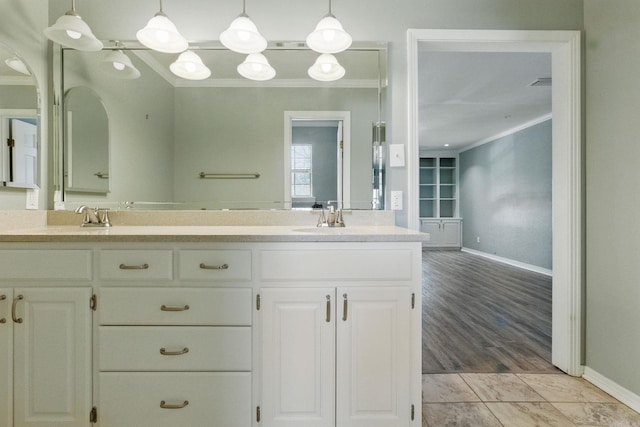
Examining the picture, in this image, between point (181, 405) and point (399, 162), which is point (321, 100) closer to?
point (399, 162)

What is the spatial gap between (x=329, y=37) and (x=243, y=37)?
1.48 feet

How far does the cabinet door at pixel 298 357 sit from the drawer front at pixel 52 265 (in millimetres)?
731

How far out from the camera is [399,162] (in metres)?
1.83

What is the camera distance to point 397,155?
1.84 metres

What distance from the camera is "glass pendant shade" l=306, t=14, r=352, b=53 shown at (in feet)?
5.32

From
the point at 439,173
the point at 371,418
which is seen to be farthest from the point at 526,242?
the point at 371,418

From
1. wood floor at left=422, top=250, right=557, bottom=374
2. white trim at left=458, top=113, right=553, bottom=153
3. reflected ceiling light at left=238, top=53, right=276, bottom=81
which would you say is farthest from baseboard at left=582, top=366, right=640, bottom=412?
white trim at left=458, top=113, right=553, bottom=153

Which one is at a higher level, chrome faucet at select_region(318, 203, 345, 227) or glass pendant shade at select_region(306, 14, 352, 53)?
glass pendant shade at select_region(306, 14, 352, 53)

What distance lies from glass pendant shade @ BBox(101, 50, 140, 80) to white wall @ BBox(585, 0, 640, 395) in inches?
105

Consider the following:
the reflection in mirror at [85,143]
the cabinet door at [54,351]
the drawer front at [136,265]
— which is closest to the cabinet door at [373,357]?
the drawer front at [136,265]

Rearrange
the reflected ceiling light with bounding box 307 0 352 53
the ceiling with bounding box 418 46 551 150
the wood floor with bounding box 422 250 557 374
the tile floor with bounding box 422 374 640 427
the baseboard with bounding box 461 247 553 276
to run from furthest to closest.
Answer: the baseboard with bounding box 461 247 553 276 → the ceiling with bounding box 418 46 551 150 → the wood floor with bounding box 422 250 557 374 → the reflected ceiling light with bounding box 307 0 352 53 → the tile floor with bounding box 422 374 640 427

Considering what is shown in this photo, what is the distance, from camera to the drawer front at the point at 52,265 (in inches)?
49.9

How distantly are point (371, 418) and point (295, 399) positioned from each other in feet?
1.06

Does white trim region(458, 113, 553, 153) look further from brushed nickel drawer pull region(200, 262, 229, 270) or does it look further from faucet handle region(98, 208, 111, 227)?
faucet handle region(98, 208, 111, 227)
